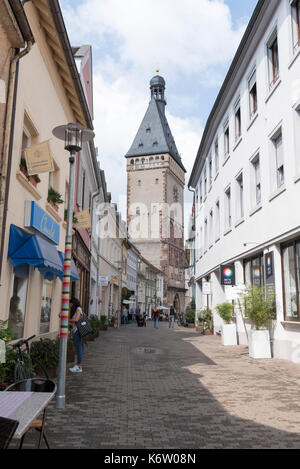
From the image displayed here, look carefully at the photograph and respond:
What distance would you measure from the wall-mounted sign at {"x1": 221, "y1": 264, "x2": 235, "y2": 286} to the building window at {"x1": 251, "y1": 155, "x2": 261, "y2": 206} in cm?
411

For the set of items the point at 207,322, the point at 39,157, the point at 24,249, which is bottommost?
the point at 207,322

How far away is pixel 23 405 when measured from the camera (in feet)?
11.4

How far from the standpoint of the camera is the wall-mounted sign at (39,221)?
31.0 ft

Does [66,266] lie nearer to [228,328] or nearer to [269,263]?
[269,263]

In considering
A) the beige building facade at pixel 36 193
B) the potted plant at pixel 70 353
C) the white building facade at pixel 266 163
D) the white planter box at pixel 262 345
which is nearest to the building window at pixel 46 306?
the beige building facade at pixel 36 193

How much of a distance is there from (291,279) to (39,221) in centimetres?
714

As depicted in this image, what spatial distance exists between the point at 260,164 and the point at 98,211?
54.9 ft

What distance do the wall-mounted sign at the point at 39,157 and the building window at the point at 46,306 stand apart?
4.14m

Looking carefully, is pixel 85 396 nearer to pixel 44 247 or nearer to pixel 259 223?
pixel 44 247

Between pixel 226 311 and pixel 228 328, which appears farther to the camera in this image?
pixel 226 311

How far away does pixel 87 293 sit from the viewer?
964 inches

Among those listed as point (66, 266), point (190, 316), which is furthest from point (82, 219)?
point (190, 316)

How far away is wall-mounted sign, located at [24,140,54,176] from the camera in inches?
351
